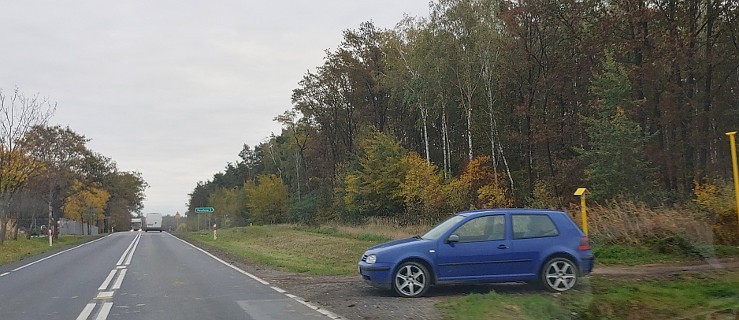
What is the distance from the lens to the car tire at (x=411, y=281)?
37.0 ft

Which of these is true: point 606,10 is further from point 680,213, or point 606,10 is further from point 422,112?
point 680,213

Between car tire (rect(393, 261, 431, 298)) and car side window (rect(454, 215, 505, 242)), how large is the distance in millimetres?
948

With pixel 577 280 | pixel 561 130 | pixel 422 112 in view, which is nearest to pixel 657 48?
pixel 561 130

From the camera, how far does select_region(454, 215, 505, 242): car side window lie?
37.7ft

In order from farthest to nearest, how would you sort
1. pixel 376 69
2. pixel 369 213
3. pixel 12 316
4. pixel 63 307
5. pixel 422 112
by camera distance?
pixel 376 69
pixel 369 213
pixel 422 112
pixel 63 307
pixel 12 316

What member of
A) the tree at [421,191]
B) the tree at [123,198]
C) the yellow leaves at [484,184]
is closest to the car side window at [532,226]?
the tree at [421,191]

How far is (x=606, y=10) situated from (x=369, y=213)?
22.6 m

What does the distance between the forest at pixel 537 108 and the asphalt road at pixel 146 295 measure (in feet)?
35.6

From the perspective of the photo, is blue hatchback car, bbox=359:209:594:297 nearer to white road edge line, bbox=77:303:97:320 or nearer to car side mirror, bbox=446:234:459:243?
car side mirror, bbox=446:234:459:243

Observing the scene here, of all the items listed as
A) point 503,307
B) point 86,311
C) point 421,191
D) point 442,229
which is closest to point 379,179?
point 421,191

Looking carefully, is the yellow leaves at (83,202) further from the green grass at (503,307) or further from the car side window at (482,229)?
the green grass at (503,307)

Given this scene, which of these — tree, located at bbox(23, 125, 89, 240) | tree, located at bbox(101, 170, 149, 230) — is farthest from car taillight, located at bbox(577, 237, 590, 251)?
tree, located at bbox(101, 170, 149, 230)

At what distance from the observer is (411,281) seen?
11.3 m

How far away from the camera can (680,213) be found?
1692cm
